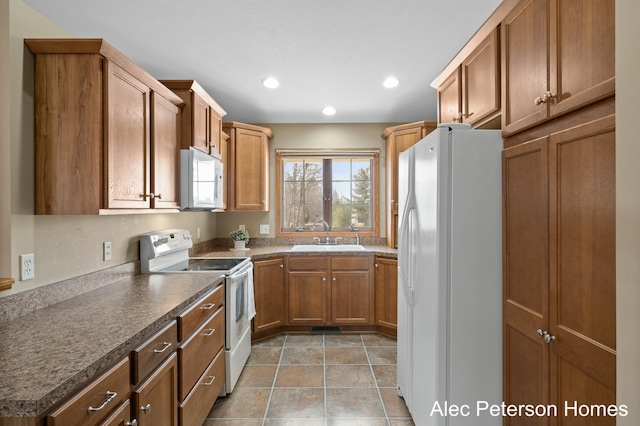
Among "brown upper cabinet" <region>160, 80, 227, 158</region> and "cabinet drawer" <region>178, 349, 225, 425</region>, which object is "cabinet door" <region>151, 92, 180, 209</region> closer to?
"brown upper cabinet" <region>160, 80, 227, 158</region>

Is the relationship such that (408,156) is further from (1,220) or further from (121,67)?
(1,220)

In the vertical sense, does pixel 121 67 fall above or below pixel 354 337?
above

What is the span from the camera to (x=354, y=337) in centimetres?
342

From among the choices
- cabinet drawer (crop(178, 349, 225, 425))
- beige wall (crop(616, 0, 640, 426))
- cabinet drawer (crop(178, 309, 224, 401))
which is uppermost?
beige wall (crop(616, 0, 640, 426))

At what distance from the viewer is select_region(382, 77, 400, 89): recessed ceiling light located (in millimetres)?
2896

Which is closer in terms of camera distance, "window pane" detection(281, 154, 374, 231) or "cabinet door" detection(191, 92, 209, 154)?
"cabinet door" detection(191, 92, 209, 154)

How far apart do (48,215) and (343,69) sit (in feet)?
7.49

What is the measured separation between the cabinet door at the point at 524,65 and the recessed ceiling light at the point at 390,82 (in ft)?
4.53

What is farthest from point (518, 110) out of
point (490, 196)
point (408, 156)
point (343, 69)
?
point (343, 69)

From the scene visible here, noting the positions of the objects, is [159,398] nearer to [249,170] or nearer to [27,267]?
[27,267]

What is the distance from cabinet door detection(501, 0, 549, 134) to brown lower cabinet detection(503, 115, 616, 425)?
130 millimetres

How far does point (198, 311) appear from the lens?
1.82m

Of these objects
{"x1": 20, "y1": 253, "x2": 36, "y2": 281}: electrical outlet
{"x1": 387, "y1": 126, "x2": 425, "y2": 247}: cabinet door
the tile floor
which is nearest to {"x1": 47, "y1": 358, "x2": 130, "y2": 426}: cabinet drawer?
{"x1": 20, "y1": 253, "x2": 36, "y2": 281}: electrical outlet

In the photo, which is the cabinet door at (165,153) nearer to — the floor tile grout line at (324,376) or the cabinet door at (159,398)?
the cabinet door at (159,398)
